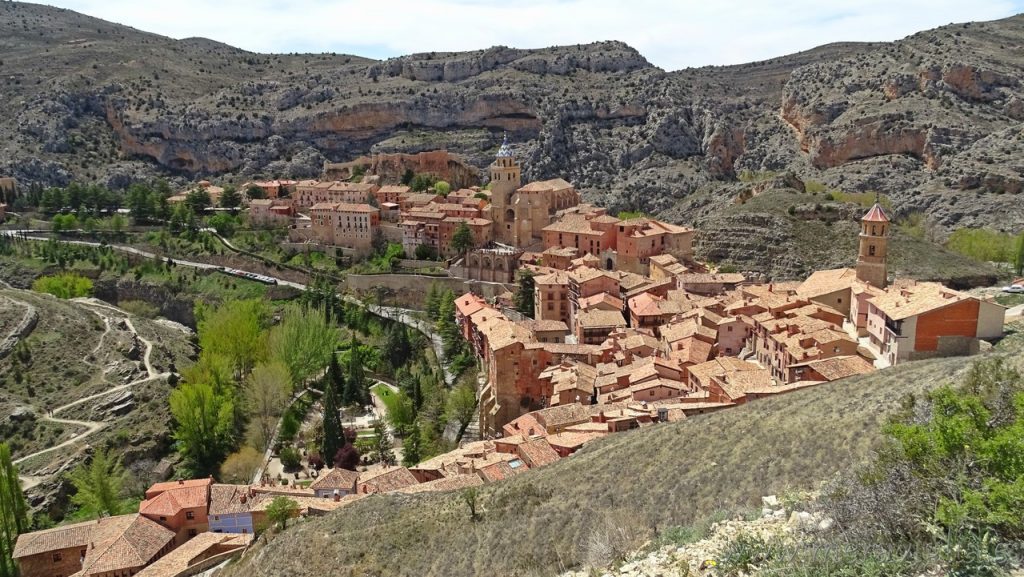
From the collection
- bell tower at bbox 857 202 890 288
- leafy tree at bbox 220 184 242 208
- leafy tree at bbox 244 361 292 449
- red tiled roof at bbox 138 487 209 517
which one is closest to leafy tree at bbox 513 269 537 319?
leafy tree at bbox 244 361 292 449

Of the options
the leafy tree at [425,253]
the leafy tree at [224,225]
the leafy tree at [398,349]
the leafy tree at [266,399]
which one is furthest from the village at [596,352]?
the leafy tree at [224,225]

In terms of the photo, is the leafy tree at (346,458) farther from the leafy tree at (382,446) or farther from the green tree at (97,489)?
the green tree at (97,489)

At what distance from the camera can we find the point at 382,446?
1240 inches

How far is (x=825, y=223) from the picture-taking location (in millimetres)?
48562

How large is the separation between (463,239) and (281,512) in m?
31.7

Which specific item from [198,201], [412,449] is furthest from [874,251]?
[198,201]

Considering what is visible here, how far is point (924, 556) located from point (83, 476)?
29.1 m

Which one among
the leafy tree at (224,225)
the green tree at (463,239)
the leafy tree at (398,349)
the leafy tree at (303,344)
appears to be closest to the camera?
the leafy tree at (303,344)

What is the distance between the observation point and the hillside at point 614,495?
13.9 m

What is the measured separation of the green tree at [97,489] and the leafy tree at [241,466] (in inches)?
151

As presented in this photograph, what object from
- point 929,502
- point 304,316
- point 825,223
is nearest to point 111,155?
point 304,316

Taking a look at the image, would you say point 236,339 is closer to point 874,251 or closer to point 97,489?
point 97,489

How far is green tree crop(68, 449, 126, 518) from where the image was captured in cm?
2756

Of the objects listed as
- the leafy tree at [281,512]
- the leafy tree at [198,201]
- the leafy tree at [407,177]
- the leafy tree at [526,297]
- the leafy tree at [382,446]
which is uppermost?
the leafy tree at [407,177]
